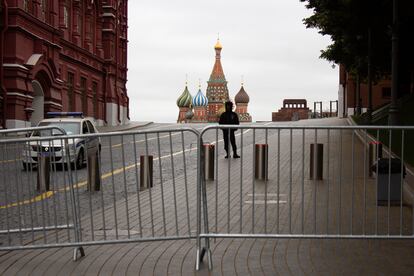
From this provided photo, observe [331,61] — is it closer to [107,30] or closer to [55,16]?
[55,16]

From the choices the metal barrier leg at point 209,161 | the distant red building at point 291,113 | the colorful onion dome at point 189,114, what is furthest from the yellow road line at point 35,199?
the colorful onion dome at point 189,114

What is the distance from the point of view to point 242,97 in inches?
4286

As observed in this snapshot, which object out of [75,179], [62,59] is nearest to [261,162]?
[75,179]

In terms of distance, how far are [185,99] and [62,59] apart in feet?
220

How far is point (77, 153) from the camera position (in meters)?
7.71

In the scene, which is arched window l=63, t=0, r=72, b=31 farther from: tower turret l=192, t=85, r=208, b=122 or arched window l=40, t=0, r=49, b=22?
tower turret l=192, t=85, r=208, b=122

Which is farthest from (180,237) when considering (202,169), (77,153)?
(77,153)

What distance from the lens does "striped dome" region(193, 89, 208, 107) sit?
374 feet

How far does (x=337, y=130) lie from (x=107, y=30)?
1959 inches

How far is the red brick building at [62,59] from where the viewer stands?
34.3 meters

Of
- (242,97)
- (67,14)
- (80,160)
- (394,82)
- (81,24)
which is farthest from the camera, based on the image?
(242,97)

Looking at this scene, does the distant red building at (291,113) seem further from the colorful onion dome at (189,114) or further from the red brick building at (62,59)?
the red brick building at (62,59)

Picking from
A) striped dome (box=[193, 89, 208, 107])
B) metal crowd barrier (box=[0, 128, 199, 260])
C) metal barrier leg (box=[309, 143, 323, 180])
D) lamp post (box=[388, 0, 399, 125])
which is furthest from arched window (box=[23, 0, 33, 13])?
striped dome (box=[193, 89, 208, 107])

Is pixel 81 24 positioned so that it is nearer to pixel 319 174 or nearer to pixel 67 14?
pixel 67 14
